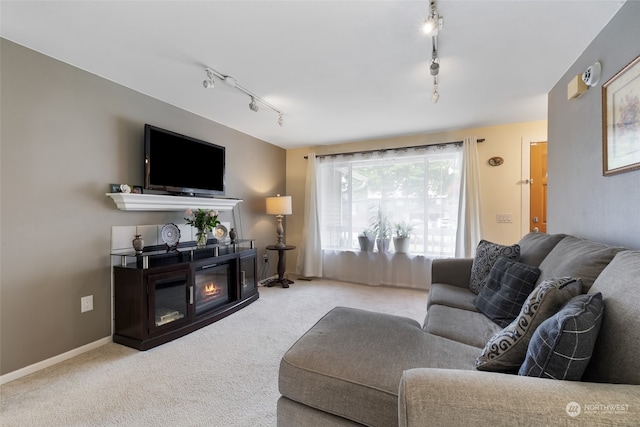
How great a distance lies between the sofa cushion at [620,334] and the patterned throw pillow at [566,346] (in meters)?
0.05

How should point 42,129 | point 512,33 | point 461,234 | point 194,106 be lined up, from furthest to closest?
point 461,234 < point 194,106 < point 42,129 < point 512,33

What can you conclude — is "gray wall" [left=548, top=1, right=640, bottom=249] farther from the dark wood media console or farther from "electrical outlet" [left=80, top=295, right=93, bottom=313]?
"electrical outlet" [left=80, top=295, right=93, bottom=313]

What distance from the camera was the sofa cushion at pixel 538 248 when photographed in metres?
1.73

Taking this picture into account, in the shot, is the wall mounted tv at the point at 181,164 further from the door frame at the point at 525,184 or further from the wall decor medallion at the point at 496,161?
the door frame at the point at 525,184

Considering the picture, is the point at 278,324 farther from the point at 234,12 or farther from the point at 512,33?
the point at 512,33

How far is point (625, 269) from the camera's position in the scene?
917mm

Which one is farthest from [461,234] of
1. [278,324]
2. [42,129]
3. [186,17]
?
[42,129]

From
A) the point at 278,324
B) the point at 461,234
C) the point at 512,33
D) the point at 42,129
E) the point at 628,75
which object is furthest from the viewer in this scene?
the point at 461,234

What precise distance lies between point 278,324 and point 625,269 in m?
2.42

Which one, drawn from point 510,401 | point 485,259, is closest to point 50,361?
point 510,401

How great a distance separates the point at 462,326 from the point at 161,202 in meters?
2.69

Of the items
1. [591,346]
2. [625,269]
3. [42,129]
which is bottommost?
[591,346]

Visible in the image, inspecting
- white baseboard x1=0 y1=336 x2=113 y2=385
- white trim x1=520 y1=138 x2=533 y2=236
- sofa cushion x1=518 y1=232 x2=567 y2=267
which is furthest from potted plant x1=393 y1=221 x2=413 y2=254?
white baseboard x1=0 y1=336 x2=113 y2=385

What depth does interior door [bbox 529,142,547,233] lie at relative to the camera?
3.25 metres
